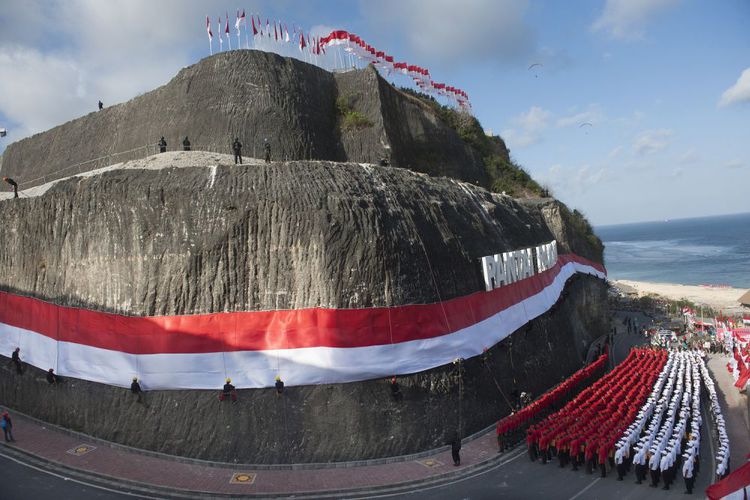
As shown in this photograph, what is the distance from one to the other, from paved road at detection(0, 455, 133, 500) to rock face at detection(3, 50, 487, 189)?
16.6 metres

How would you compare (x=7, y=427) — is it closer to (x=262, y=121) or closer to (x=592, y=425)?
(x=262, y=121)

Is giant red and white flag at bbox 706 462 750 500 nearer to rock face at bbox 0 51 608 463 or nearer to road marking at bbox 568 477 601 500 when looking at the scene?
road marking at bbox 568 477 601 500

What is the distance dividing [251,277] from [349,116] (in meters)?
16.3

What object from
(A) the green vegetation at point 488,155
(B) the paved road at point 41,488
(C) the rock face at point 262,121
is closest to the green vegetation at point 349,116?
(C) the rock face at point 262,121

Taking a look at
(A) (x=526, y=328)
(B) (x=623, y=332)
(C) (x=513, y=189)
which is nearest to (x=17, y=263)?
(A) (x=526, y=328)

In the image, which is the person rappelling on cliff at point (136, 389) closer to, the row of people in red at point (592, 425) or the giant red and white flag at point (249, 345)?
the giant red and white flag at point (249, 345)

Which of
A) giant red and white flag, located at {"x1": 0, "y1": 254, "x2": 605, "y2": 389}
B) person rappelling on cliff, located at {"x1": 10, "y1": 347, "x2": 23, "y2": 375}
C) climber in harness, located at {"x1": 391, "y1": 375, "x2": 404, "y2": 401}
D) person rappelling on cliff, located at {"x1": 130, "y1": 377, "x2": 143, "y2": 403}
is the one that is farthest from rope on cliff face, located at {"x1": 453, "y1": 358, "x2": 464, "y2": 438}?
person rappelling on cliff, located at {"x1": 10, "y1": 347, "x2": 23, "y2": 375}

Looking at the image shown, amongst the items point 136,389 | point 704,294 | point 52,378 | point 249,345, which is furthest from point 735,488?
point 704,294

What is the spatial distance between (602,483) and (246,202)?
1348 cm

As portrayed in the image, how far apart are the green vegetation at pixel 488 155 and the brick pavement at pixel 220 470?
87.7ft

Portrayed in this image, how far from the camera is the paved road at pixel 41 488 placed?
13047 mm

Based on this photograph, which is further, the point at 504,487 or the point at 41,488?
the point at 504,487

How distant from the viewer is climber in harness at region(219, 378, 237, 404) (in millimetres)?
15352

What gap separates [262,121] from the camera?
26.8 m
